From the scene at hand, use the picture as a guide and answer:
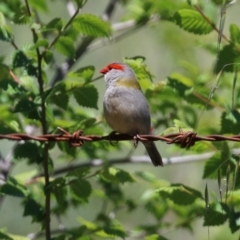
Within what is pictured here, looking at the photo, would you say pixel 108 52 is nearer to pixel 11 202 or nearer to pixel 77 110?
pixel 11 202

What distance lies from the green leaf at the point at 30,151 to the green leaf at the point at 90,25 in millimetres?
900

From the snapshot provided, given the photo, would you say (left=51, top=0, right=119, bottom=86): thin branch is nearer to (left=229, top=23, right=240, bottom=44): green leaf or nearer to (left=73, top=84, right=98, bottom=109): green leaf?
(left=73, top=84, right=98, bottom=109): green leaf

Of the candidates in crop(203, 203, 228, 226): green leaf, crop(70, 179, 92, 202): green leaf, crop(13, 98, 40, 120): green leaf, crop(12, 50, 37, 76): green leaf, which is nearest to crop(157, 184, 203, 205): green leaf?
crop(203, 203, 228, 226): green leaf

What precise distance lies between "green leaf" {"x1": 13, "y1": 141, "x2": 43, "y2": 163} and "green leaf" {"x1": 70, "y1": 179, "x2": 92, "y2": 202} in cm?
33

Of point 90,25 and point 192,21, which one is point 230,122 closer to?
point 192,21

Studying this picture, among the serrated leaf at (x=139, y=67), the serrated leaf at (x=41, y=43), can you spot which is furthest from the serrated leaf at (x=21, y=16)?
the serrated leaf at (x=139, y=67)

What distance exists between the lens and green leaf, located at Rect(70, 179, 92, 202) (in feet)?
17.7

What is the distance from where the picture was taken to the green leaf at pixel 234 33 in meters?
5.47


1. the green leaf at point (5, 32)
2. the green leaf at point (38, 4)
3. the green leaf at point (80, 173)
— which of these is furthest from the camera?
the green leaf at point (38, 4)

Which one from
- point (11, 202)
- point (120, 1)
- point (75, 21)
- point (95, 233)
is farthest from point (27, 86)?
point (11, 202)

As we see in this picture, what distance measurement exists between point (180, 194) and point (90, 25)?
4.45 ft

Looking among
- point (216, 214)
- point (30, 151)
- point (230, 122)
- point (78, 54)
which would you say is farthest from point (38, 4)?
point (216, 214)

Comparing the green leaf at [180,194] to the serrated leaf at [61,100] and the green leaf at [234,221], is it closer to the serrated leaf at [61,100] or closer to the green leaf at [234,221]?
the green leaf at [234,221]

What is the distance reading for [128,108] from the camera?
5652 mm
